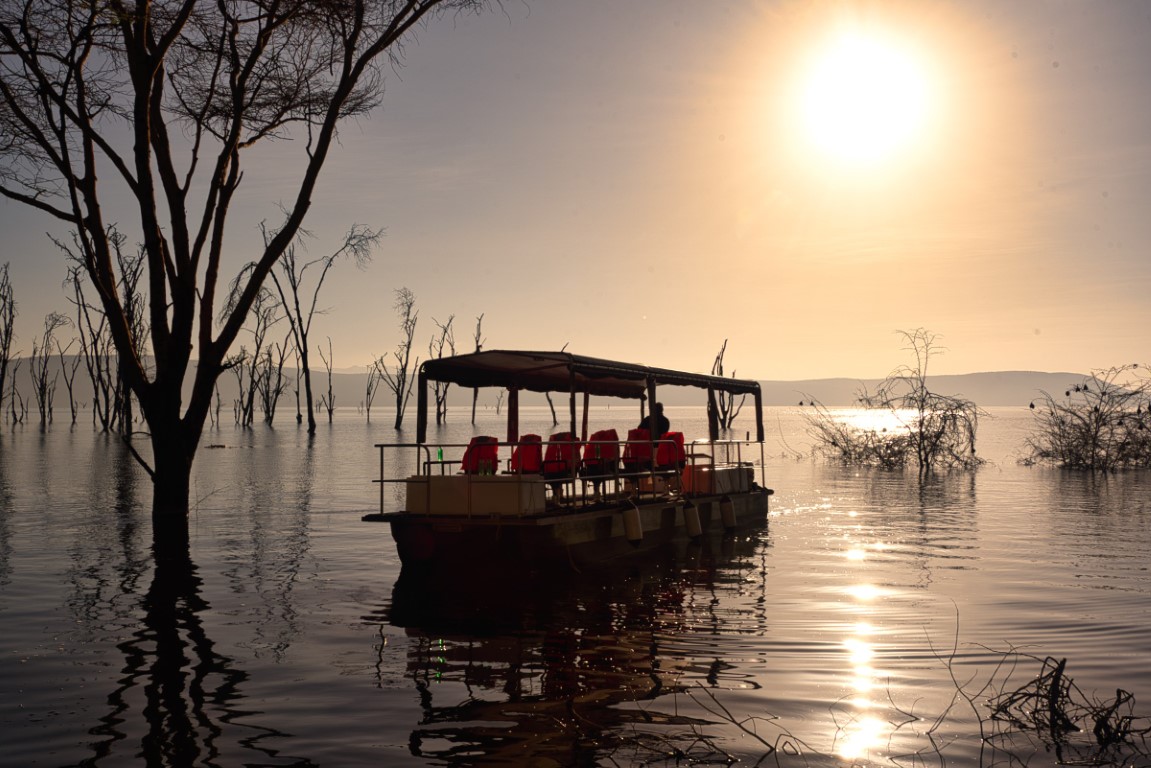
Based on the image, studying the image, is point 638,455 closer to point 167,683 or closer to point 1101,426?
point 167,683

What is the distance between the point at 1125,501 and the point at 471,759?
27.4 meters

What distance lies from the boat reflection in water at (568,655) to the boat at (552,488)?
0.43 metres

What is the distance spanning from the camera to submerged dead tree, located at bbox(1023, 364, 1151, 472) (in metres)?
39.0

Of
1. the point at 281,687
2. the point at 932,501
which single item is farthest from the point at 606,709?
the point at 932,501

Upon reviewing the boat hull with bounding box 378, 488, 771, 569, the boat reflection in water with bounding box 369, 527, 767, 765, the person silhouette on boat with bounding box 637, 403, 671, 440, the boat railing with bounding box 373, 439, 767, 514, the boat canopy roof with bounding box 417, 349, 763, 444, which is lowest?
the boat reflection in water with bounding box 369, 527, 767, 765

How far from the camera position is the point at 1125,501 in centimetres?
2942

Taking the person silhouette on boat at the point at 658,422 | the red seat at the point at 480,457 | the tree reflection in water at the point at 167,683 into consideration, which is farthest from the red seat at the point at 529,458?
the tree reflection in water at the point at 167,683

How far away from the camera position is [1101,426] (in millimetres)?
40688

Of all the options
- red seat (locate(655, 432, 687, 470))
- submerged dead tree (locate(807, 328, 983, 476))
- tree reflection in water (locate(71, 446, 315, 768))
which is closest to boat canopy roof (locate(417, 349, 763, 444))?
red seat (locate(655, 432, 687, 470))

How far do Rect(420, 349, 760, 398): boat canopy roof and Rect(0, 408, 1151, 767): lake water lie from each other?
3.13 metres

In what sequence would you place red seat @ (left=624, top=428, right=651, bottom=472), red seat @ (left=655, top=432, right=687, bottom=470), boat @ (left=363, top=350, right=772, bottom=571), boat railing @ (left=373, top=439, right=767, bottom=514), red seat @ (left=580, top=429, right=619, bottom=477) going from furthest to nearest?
red seat @ (left=655, top=432, right=687, bottom=470)
red seat @ (left=624, top=428, right=651, bottom=472)
red seat @ (left=580, top=429, right=619, bottom=477)
boat railing @ (left=373, top=439, right=767, bottom=514)
boat @ (left=363, top=350, right=772, bottom=571)

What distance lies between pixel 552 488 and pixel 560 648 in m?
6.62

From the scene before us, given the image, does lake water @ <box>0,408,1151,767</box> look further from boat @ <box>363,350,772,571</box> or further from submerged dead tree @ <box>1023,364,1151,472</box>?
submerged dead tree @ <box>1023,364,1151,472</box>

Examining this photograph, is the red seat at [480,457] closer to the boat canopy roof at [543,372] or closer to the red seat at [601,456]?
the boat canopy roof at [543,372]
